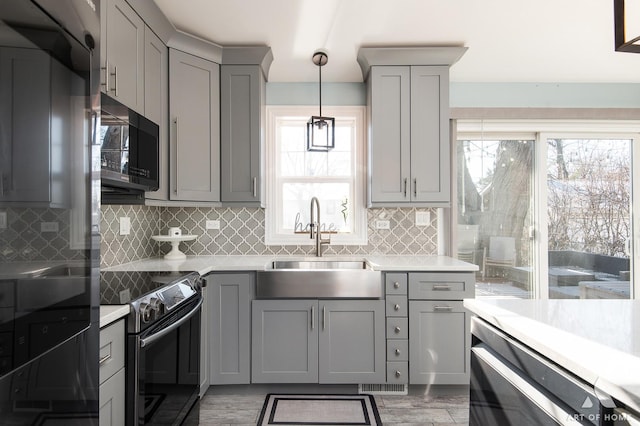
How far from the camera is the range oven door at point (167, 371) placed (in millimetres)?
1242

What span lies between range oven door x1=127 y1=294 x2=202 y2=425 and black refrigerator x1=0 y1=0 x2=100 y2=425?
0.47m

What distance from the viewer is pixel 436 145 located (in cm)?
262

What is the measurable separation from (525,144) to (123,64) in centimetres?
321

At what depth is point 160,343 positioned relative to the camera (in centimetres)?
143

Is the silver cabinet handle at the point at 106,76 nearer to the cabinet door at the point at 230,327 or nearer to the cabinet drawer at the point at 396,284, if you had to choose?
the cabinet door at the point at 230,327

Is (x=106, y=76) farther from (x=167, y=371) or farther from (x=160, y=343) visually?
(x=167, y=371)

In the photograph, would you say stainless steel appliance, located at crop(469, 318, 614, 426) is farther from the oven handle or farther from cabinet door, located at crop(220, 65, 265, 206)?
cabinet door, located at crop(220, 65, 265, 206)

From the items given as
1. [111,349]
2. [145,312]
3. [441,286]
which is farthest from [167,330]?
[441,286]

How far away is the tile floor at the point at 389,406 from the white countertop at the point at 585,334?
121cm

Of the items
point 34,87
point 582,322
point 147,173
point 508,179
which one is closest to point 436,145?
point 508,179

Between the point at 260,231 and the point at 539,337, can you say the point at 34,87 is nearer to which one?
the point at 539,337

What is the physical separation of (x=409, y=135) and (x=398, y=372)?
5.63 ft

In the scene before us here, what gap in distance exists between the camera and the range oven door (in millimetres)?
1242

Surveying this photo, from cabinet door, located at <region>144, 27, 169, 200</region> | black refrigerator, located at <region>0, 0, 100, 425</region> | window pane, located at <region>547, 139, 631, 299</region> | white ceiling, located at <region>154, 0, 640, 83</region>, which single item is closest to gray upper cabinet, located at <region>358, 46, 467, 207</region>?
white ceiling, located at <region>154, 0, 640, 83</region>
